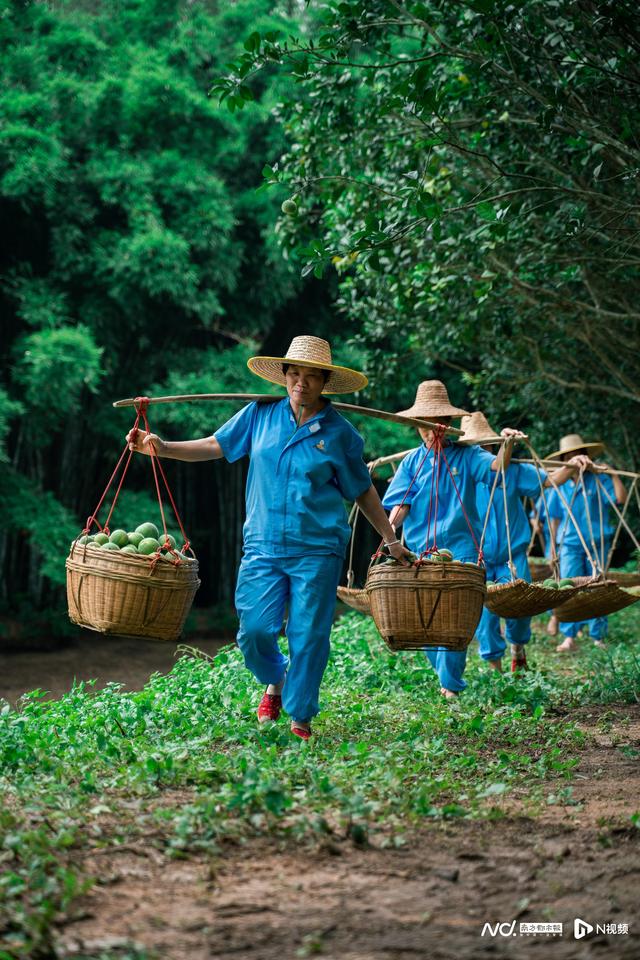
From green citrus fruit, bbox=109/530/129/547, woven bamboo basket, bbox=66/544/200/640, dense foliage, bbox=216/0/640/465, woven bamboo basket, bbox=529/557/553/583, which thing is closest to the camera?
woven bamboo basket, bbox=66/544/200/640

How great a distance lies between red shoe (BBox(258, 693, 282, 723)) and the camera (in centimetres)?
531

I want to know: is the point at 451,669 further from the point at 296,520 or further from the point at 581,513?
the point at 581,513

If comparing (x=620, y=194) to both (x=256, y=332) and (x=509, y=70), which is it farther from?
(x=256, y=332)

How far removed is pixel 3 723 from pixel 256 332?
12.5 metres

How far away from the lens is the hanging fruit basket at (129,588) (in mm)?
4715

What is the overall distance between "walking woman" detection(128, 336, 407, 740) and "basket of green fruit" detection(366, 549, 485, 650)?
338 millimetres

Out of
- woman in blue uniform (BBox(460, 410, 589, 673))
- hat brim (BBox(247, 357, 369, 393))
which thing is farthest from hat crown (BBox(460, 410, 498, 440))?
hat brim (BBox(247, 357, 369, 393))

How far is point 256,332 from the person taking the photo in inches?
660

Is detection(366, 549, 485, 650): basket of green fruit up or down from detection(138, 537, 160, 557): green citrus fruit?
down

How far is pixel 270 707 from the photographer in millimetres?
5332

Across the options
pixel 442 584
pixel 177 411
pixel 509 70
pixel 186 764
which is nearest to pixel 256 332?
pixel 177 411

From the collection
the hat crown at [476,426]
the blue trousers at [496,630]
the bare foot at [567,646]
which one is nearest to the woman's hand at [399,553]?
the blue trousers at [496,630]

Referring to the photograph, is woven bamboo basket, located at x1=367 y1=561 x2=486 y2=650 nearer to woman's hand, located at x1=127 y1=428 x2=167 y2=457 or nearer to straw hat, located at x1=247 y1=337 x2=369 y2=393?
straw hat, located at x1=247 y1=337 x2=369 y2=393

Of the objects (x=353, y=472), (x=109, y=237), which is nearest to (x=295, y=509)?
(x=353, y=472)
